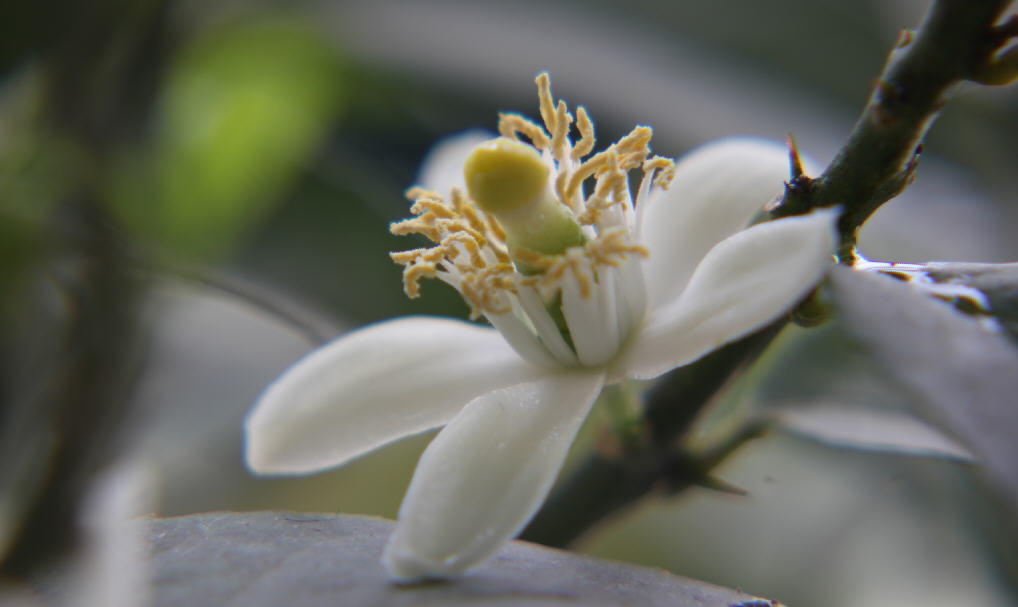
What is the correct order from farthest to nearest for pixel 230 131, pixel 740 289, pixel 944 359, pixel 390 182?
1. pixel 230 131
2. pixel 390 182
3. pixel 740 289
4. pixel 944 359

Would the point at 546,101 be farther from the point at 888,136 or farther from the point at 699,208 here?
the point at 888,136

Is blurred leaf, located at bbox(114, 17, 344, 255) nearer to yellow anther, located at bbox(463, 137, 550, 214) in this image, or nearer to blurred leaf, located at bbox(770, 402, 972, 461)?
yellow anther, located at bbox(463, 137, 550, 214)

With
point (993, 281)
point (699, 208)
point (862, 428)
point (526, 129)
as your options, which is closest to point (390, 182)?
point (526, 129)

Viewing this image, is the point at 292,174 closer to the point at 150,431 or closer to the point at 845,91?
the point at 150,431

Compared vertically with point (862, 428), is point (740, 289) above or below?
above

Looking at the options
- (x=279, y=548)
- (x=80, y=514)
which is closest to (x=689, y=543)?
(x=80, y=514)

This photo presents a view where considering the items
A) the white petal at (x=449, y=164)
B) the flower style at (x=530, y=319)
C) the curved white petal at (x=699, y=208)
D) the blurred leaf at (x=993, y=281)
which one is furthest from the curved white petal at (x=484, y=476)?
the white petal at (x=449, y=164)
